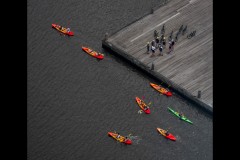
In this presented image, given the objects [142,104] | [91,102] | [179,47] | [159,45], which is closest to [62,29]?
[159,45]

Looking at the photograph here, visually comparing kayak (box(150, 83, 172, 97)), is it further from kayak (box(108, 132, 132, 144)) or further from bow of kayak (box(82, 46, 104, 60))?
kayak (box(108, 132, 132, 144))

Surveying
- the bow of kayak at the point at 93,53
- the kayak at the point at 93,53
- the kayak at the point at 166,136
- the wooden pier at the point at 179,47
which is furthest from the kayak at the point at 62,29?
the kayak at the point at 166,136

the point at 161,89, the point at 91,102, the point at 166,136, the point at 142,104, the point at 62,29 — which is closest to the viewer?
the point at 166,136

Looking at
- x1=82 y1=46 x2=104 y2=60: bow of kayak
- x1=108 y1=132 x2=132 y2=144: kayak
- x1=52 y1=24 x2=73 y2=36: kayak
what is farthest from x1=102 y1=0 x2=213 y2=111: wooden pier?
x1=108 y1=132 x2=132 y2=144: kayak

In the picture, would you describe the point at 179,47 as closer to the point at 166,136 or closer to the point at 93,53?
the point at 93,53

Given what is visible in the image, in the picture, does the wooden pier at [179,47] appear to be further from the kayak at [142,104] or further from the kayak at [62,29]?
the kayak at [62,29]

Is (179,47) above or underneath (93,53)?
underneath

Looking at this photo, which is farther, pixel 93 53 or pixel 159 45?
pixel 93 53

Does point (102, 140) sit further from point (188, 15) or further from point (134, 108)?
point (188, 15)
